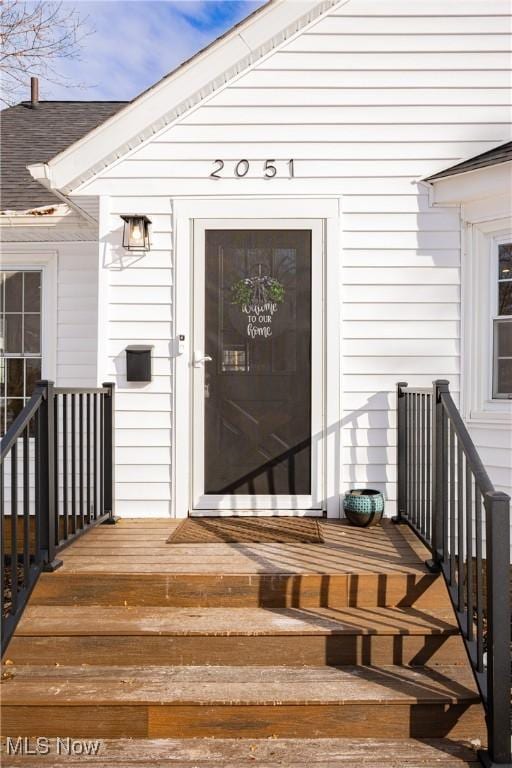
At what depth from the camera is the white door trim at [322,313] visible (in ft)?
14.5

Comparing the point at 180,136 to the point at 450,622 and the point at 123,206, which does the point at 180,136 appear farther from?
the point at 450,622

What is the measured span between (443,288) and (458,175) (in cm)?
76

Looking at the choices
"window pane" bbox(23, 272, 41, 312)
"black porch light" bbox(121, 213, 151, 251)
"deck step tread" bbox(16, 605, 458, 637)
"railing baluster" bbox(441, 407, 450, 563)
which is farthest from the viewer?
"window pane" bbox(23, 272, 41, 312)

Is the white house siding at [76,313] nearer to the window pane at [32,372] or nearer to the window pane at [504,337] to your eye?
the window pane at [32,372]

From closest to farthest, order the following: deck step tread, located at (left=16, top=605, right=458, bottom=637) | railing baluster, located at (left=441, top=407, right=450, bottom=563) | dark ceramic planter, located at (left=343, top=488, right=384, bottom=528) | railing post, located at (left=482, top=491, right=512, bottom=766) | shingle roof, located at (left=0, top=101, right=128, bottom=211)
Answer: railing post, located at (left=482, top=491, right=512, bottom=766) < deck step tread, located at (left=16, top=605, right=458, bottom=637) < railing baluster, located at (left=441, top=407, right=450, bottom=563) < dark ceramic planter, located at (left=343, top=488, right=384, bottom=528) < shingle roof, located at (left=0, top=101, right=128, bottom=211)

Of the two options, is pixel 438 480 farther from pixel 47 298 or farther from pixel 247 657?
pixel 47 298

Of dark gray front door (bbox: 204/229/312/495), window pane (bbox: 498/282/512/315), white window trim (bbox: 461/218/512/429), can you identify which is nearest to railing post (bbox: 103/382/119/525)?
dark gray front door (bbox: 204/229/312/495)

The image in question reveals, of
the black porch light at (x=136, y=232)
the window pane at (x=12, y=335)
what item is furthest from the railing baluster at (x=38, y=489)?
the window pane at (x=12, y=335)

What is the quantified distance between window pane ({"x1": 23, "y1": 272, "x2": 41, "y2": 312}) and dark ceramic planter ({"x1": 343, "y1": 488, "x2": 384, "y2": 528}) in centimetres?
329

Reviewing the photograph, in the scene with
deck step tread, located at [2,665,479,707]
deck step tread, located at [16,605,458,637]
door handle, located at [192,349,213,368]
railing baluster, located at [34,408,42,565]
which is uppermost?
door handle, located at [192,349,213,368]

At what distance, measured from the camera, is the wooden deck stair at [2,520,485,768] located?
2.51 meters

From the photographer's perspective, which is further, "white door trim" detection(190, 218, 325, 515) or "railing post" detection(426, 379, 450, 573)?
"white door trim" detection(190, 218, 325, 515)

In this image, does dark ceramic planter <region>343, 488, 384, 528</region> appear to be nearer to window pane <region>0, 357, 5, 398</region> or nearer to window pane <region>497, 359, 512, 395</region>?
window pane <region>497, 359, 512, 395</region>
